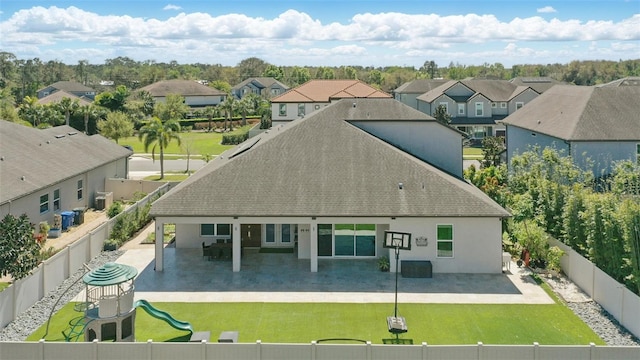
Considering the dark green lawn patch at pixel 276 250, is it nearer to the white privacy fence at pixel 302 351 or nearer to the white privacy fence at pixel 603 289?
the white privacy fence at pixel 603 289

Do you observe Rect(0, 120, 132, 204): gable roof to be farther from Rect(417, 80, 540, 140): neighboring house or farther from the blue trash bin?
Rect(417, 80, 540, 140): neighboring house

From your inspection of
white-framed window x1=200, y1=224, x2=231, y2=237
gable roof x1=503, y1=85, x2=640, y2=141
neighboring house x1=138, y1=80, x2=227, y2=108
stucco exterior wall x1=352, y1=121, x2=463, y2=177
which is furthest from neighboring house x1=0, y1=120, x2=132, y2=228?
neighboring house x1=138, y1=80, x2=227, y2=108

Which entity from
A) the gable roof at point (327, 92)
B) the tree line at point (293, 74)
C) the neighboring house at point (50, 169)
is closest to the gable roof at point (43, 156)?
the neighboring house at point (50, 169)

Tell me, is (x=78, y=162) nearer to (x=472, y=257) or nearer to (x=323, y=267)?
(x=323, y=267)

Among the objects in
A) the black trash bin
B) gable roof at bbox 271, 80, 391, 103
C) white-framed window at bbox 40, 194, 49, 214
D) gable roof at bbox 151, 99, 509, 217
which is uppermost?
gable roof at bbox 271, 80, 391, 103

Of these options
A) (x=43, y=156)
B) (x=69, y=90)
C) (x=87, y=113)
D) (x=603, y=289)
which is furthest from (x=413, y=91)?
(x=69, y=90)

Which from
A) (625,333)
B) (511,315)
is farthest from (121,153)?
(625,333)
